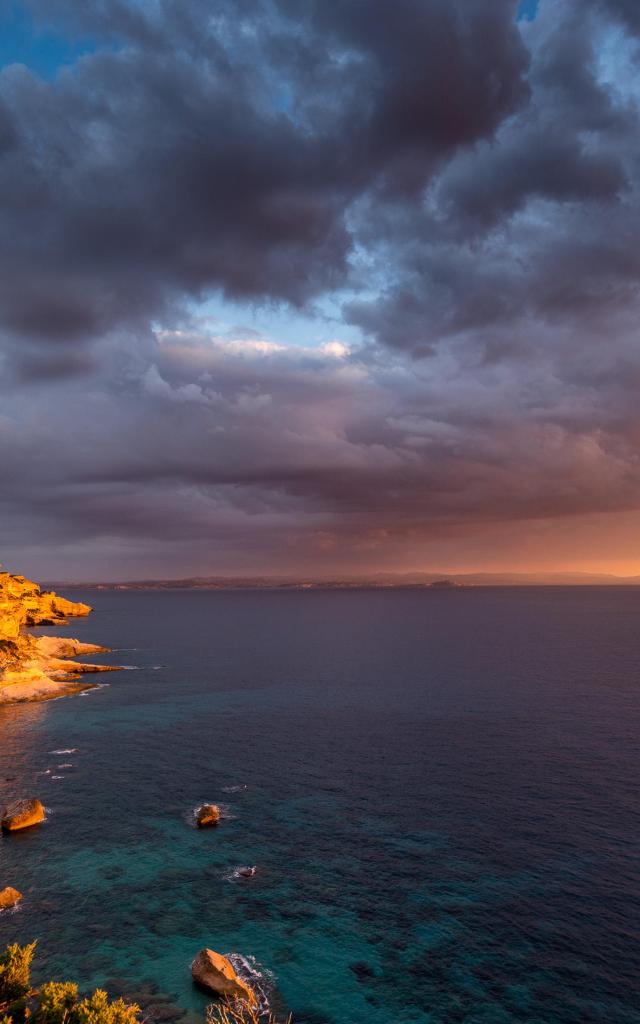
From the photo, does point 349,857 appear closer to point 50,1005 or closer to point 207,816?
point 207,816

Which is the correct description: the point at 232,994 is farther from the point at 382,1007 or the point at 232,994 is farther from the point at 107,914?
the point at 107,914

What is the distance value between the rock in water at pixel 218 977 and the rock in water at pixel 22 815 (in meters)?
28.0

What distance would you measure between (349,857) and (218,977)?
59.3ft

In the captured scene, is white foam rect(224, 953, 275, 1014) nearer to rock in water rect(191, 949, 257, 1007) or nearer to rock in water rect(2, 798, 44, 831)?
rock in water rect(191, 949, 257, 1007)

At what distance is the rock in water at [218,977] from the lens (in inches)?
1361

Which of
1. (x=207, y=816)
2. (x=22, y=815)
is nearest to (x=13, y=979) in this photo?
(x=207, y=816)

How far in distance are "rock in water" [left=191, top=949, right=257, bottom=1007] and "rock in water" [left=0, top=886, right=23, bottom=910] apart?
16.7 metres

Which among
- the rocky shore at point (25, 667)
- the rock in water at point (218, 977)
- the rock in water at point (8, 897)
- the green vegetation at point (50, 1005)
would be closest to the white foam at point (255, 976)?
the rock in water at point (218, 977)

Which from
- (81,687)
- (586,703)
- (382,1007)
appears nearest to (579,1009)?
(382,1007)

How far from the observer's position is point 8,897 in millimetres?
43750

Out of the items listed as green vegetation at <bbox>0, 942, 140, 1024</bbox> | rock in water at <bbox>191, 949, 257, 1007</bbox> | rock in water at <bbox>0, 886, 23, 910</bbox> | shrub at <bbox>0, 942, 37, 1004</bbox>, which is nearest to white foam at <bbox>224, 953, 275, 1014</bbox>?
rock in water at <bbox>191, 949, 257, 1007</bbox>

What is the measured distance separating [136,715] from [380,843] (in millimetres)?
60233

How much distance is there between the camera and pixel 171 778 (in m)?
70.1

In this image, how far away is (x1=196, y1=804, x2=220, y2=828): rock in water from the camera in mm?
56562
